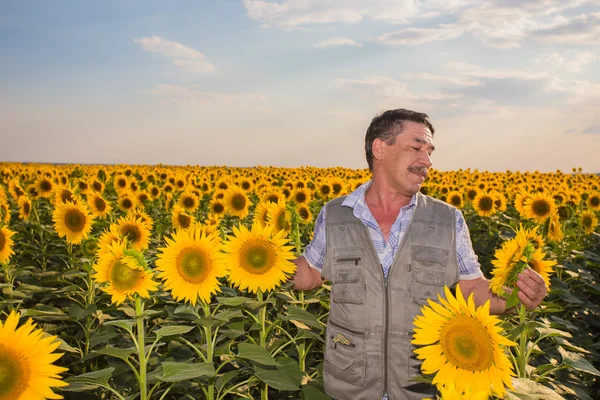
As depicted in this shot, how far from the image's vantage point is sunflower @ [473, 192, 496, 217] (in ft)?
41.0

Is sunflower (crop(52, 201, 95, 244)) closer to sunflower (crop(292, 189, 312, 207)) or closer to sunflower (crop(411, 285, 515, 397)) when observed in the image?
sunflower (crop(292, 189, 312, 207))

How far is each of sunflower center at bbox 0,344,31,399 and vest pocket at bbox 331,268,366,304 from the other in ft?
7.40

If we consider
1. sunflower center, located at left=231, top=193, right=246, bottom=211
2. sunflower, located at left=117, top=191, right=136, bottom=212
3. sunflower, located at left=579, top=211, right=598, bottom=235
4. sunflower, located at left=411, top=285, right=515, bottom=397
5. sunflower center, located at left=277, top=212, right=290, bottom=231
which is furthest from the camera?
sunflower, located at left=117, top=191, right=136, bottom=212

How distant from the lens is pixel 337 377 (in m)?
3.87

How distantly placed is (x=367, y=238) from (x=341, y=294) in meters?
0.45

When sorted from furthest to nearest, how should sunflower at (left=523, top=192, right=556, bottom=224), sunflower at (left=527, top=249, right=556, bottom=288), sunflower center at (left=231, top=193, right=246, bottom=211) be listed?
1. sunflower at (left=523, top=192, right=556, bottom=224)
2. sunflower center at (left=231, top=193, right=246, bottom=211)
3. sunflower at (left=527, top=249, right=556, bottom=288)

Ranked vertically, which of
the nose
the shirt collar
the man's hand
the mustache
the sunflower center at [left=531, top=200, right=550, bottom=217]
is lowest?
the man's hand

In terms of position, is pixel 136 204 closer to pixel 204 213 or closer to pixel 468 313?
pixel 204 213

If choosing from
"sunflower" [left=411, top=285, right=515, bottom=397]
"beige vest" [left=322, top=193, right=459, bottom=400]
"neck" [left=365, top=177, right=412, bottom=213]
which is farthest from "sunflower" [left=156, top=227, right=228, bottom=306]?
"sunflower" [left=411, top=285, right=515, bottom=397]

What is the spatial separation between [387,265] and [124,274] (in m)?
1.85

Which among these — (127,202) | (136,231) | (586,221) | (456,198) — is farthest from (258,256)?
(456,198)

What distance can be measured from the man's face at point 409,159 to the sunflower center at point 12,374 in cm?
271

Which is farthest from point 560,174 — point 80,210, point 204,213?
point 80,210

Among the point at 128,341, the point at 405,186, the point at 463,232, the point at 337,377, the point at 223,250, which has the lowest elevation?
the point at 128,341
